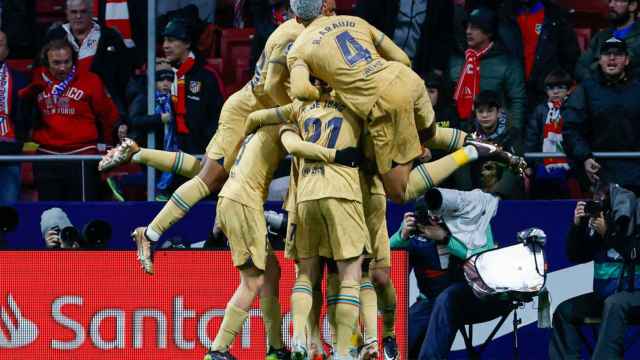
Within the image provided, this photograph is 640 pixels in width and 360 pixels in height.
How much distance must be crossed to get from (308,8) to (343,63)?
505mm

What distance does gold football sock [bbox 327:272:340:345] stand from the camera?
37.9ft

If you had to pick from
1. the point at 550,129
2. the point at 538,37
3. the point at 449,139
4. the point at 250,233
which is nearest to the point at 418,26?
the point at 538,37

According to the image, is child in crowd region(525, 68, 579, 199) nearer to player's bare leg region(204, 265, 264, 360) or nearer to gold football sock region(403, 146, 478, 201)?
gold football sock region(403, 146, 478, 201)

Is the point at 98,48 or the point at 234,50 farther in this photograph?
the point at 234,50

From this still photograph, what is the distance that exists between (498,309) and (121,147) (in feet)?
10.4

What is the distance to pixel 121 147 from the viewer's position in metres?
12.7

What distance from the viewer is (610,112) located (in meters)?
13.5

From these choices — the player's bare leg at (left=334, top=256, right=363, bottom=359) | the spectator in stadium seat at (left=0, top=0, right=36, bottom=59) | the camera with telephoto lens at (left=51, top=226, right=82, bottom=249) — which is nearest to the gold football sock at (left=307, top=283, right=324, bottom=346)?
the player's bare leg at (left=334, top=256, right=363, bottom=359)

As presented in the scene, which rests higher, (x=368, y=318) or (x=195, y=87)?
(x=195, y=87)

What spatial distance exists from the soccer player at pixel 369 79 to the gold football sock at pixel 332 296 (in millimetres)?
700

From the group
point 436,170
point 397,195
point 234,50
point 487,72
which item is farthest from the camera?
point 234,50

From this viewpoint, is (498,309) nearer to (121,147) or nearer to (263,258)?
(263,258)

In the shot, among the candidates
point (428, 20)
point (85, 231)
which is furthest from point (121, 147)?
point (428, 20)

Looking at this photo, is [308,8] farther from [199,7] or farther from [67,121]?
[199,7]
